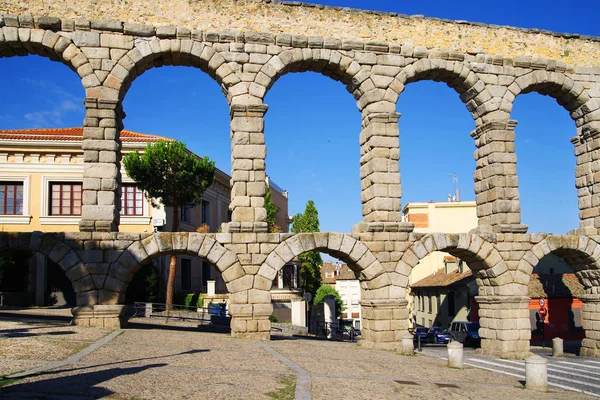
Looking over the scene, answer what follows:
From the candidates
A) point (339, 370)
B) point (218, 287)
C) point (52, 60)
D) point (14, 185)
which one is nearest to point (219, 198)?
point (218, 287)

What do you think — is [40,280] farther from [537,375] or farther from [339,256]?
[537,375]

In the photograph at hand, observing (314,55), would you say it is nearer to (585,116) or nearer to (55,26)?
(55,26)

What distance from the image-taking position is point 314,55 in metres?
15.8

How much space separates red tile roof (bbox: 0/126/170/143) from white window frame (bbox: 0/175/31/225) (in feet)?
6.00

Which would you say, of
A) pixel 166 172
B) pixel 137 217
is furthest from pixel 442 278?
pixel 137 217

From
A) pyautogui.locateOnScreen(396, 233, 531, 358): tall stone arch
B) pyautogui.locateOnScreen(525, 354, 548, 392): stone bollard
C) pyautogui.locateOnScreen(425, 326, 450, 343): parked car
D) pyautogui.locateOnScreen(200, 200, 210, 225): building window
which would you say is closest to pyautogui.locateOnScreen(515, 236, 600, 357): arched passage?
pyautogui.locateOnScreen(396, 233, 531, 358): tall stone arch

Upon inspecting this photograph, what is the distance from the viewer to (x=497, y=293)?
1620 cm

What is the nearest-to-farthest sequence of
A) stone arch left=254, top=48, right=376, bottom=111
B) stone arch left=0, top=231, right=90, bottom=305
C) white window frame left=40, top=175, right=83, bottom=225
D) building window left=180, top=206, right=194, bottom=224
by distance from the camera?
stone arch left=0, top=231, right=90, bottom=305 → stone arch left=254, top=48, right=376, bottom=111 → white window frame left=40, top=175, right=83, bottom=225 → building window left=180, top=206, right=194, bottom=224

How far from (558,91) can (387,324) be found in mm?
9101

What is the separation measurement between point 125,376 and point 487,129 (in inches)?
488

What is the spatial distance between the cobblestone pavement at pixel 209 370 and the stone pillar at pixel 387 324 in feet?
3.02

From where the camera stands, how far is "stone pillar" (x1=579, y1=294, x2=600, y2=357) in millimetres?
17516

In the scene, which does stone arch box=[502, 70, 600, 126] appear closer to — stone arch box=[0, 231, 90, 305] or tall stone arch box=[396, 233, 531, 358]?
tall stone arch box=[396, 233, 531, 358]

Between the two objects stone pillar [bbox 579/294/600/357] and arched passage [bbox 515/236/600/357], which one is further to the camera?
stone pillar [bbox 579/294/600/357]
